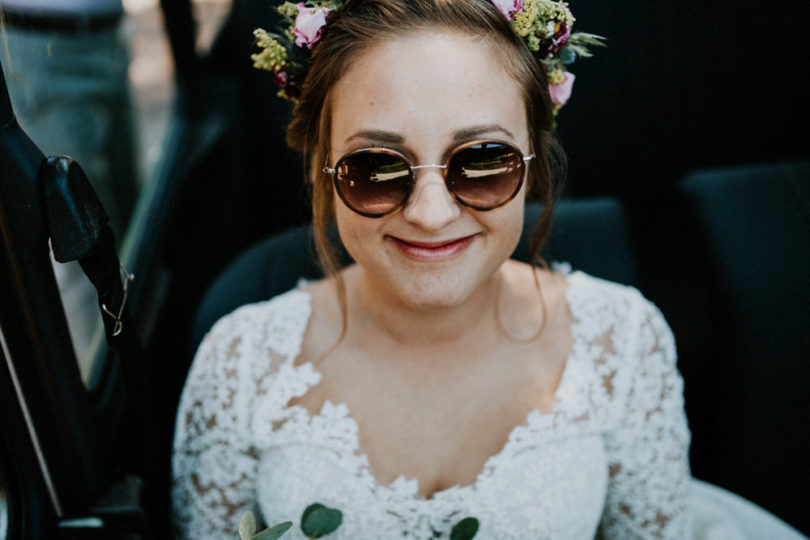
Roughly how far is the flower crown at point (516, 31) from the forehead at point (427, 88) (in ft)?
0.35

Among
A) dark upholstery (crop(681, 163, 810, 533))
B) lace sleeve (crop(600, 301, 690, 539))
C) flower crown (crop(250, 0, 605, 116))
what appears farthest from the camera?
dark upholstery (crop(681, 163, 810, 533))

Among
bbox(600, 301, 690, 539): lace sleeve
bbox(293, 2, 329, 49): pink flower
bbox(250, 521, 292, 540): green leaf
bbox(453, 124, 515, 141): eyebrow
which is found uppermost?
bbox(293, 2, 329, 49): pink flower

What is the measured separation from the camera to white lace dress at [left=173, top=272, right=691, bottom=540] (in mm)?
1428

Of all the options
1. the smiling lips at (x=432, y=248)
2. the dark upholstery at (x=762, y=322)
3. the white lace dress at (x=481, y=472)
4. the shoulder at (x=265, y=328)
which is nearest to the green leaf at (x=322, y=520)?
the white lace dress at (x=481, y=472)

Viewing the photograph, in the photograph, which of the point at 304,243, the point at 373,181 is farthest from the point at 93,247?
the point at 304,243

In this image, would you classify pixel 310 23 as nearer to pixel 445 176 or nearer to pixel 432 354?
pixel 445 176

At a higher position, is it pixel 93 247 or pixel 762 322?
pixel 93 247

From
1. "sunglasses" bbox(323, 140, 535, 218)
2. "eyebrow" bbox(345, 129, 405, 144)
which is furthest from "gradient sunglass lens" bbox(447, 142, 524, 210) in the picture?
"eyebrow" bbox(345, 129, 405, 144)

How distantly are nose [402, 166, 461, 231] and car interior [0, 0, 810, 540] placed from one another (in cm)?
52

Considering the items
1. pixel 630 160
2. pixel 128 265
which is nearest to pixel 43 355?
pixel 128 265

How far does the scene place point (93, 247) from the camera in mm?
1068

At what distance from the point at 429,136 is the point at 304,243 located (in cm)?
90

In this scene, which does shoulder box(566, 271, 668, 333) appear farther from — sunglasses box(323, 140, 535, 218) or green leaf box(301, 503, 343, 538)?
green leaf box(301, 503, 343, 538)

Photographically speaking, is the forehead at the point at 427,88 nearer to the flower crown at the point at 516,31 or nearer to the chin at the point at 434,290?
the flower crown at the point at 516,31
